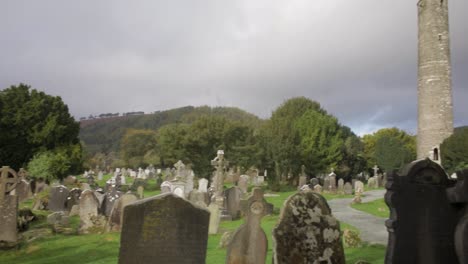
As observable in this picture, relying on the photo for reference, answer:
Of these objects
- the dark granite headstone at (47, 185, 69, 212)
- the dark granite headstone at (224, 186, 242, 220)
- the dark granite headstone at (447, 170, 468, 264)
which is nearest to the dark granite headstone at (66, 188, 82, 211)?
the dark granite headstone at (47, 185, 69, 212)

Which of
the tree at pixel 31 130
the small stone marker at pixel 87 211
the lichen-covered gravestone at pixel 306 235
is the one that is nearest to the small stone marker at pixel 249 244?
the lichen-covered gravestone at pixel 306 235

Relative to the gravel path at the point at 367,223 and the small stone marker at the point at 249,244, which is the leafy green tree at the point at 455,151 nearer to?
the gravel path at the point at 367,223

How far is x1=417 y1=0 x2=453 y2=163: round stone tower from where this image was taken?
29.7m

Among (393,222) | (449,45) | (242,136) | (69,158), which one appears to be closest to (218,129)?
(242,136)

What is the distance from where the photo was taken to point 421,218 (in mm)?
6379

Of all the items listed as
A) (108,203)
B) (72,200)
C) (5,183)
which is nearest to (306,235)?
(5,183)

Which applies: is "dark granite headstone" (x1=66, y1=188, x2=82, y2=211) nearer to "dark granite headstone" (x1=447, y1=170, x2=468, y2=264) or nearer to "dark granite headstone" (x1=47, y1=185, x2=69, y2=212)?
"dark granite headstone" (x1=47, y1=185, x2=69, y2=212)

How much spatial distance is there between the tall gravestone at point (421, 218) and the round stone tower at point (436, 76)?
2573 cm

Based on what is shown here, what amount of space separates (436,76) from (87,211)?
85.0 feet

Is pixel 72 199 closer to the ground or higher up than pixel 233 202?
closer to the ground

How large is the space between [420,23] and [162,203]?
3037 cm

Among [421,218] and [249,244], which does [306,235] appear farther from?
[421,218]

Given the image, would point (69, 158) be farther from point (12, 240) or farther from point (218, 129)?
point (12, 240)

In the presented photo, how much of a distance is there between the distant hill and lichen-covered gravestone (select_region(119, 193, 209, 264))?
116944 mm
